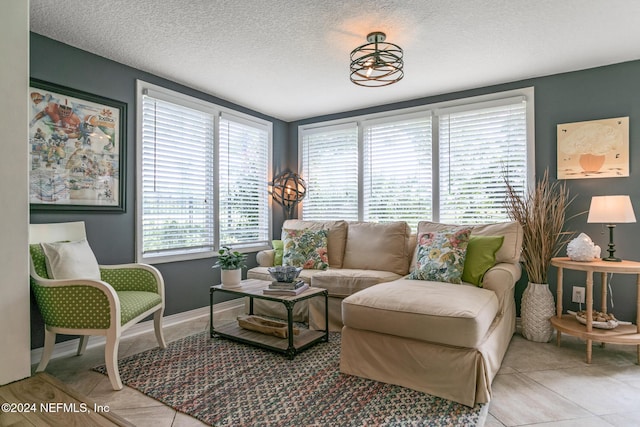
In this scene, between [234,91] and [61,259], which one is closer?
[61,259]

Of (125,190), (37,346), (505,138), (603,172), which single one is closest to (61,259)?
(37,346)

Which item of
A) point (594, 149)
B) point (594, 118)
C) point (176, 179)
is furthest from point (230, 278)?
point (594, 118)

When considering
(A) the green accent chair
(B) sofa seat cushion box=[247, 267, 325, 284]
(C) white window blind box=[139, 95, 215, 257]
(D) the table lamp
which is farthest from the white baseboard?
(D) the table lamp

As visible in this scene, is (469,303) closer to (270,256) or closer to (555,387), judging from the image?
(555,387)

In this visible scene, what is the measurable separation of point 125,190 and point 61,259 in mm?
938

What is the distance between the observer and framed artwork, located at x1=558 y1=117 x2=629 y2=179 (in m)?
3.09

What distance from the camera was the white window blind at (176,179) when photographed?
3385mm

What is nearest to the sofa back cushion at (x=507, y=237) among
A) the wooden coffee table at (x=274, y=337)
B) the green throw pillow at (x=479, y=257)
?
the green throw pillow at (x=479, y=257)

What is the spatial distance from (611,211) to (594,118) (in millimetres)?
992

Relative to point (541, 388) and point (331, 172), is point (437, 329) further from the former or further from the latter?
point (331, 172)

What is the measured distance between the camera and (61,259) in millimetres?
2400

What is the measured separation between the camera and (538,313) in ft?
9.93

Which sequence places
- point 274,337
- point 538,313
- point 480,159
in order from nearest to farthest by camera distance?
point 274,337 < point 538,313 < point 480,159

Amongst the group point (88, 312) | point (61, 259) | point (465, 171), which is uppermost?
point (465, 171)
